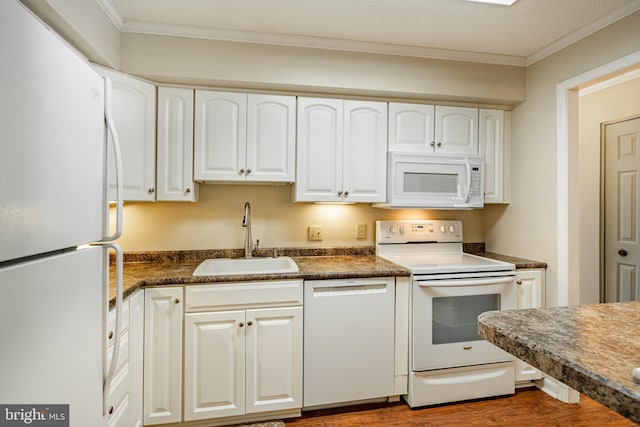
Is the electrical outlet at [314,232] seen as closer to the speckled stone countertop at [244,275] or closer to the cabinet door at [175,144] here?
the speckled stone countertop at [244,275]

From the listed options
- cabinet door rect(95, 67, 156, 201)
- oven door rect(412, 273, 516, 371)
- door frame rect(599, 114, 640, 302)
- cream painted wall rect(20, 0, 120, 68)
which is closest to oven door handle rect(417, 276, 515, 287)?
oven door rect(412, 273, 516, 371)

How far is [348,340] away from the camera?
6.46 ft

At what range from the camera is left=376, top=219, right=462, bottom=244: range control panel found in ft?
8.37

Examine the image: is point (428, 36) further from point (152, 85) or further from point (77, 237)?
point (77, 237)

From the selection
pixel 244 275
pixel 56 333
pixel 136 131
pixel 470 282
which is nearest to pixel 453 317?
pixel 470 282

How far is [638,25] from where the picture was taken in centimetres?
175

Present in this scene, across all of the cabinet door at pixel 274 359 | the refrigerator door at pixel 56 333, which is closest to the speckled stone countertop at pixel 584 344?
the refrigerator door at pixel 56 333

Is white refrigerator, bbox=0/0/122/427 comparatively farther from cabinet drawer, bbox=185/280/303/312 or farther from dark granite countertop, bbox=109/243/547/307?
cabinet drawer, bbox=185/280/303/312

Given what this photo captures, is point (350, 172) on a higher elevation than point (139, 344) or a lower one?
higher

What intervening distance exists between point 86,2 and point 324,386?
2.40m

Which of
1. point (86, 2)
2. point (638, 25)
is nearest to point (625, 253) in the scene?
point (638, 25)

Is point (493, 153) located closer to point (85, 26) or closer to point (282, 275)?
point (282, 275)

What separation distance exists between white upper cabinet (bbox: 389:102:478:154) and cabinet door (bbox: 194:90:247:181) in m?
1.07

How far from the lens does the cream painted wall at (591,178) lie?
9.36 ft
